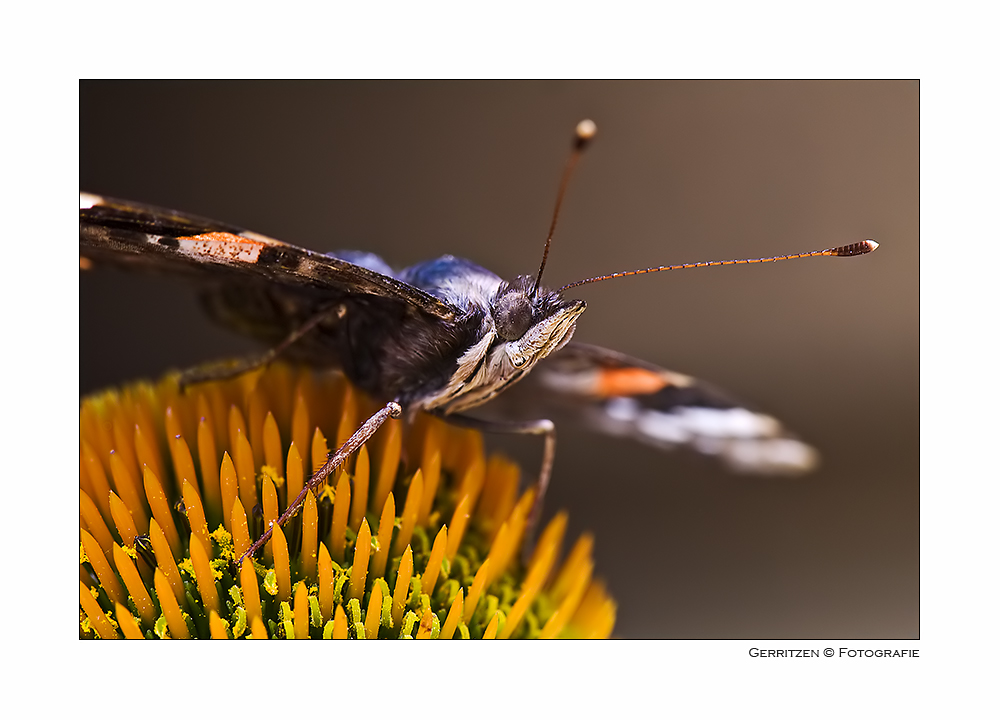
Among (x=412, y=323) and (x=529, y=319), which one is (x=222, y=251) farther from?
(x=529, y=319)

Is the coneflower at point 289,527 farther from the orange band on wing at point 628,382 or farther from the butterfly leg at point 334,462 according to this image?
the orange band on wing at point 628,382

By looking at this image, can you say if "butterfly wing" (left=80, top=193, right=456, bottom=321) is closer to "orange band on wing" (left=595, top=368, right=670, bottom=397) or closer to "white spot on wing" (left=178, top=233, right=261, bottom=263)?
"white spot on wing" (left=178, top=233, right=261, bottom=263)

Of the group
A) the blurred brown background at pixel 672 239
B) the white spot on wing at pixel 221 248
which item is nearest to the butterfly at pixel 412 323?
the white spot on wing at pixel 221 248

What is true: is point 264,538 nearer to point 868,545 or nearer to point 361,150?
point 361,150

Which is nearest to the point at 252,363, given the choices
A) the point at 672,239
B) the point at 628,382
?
the point at 628,382

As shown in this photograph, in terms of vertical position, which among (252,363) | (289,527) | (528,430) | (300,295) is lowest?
(289,527)
